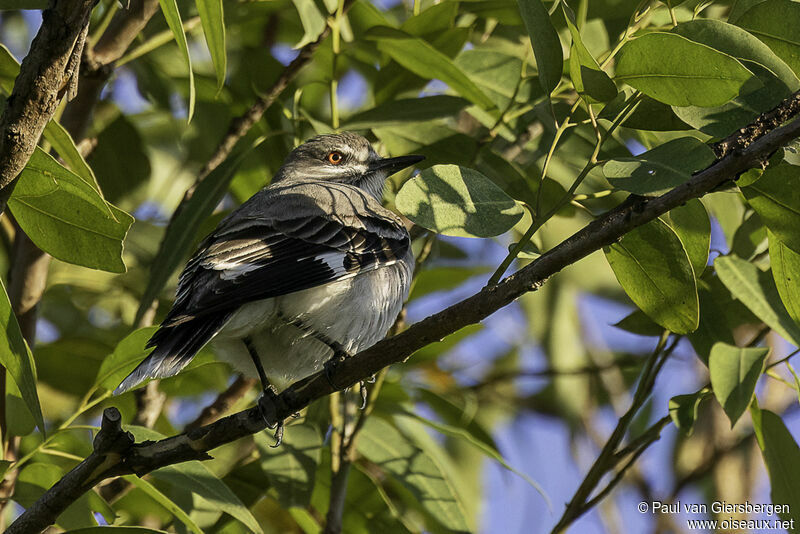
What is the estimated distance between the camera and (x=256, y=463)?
3.94m

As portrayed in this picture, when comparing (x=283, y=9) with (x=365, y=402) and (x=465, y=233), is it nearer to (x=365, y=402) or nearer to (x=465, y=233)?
(x=365, y=402)

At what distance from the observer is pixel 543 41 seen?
99.5 inches

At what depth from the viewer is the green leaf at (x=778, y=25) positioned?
2.56 metres

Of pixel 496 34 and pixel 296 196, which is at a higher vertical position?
pixel 496 34

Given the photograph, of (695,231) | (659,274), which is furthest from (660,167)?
(695,231)

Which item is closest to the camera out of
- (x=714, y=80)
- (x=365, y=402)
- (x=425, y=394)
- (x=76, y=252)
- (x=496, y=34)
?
(x=714, y=80)

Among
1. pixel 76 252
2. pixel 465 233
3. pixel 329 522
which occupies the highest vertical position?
pixel 76 252

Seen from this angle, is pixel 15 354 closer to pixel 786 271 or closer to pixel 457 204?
pixel 457 204

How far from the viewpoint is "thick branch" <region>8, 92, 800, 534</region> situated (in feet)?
7.00

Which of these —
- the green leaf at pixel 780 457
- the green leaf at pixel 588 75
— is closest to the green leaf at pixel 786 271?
the green leaf at pixel 780 457

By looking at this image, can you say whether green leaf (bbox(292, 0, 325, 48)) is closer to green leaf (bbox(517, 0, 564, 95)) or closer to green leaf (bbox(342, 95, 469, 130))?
green leaf (bbox(342, 95, 469, 130))

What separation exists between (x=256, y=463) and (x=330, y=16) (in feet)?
6.16

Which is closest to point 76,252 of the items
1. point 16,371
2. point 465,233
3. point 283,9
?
point 16,371

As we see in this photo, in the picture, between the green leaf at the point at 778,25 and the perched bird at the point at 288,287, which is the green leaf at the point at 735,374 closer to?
the green leaf at the point at 778,25
